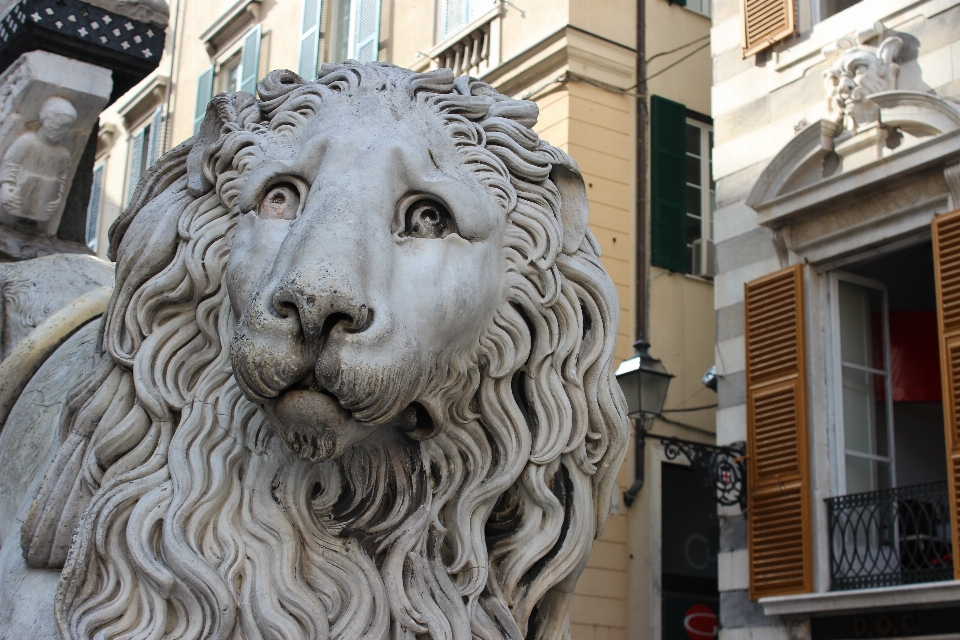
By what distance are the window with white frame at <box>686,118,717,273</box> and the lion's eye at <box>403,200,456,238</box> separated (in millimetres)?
12280

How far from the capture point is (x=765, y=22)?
11.1 m

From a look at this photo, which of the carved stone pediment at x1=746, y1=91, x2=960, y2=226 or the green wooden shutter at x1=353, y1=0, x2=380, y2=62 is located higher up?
the green wooden shutter at x1=353, y1=0, x2=380, y2=62

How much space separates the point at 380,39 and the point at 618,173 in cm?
415

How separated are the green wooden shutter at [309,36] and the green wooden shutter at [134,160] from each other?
8.55 ft

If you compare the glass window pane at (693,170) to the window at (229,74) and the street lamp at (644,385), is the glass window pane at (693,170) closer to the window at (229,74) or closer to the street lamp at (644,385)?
the street lamp at (644,385)

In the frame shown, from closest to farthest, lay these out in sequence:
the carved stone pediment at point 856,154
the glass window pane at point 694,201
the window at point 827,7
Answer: the carved stone pediment at point 856,154 < the window at point 827,7 < the glass window pane at point 694,201

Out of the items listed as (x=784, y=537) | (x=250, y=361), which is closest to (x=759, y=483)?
A: (x=784, y=537)

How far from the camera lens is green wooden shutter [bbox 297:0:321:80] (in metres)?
17.1

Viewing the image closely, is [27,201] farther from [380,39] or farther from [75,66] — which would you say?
[380,39]

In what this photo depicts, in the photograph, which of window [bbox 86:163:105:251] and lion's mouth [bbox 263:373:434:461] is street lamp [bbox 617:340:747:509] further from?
window [bbox 86:163:105:251]

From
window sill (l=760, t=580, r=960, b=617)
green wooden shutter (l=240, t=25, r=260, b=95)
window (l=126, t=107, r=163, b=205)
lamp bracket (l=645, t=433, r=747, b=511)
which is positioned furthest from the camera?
green wooden shutter (l=240, t=25, r=260, b=95)

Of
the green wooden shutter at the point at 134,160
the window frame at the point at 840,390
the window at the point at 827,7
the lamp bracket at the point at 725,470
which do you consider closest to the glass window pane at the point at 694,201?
the window at the point at 827,7

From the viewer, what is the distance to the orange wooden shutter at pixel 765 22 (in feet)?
35.5

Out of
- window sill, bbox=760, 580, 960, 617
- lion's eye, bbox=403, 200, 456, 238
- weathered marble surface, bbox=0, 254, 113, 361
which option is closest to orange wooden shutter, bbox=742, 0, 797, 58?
window sill, bbox=760, 580, 960, 617
